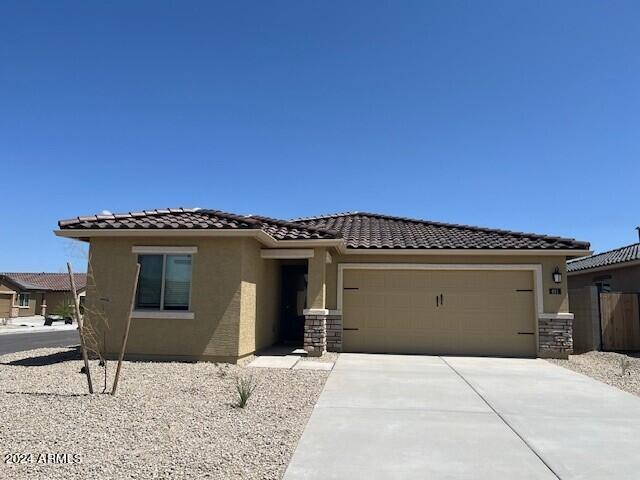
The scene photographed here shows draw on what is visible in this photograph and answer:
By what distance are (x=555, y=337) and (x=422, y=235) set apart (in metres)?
4.56

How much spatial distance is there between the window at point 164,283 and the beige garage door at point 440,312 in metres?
4.62

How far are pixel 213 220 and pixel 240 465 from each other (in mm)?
7436

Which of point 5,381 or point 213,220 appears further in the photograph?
point 213,220

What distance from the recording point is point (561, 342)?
1270 centimetres

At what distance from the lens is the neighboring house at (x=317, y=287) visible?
424 inches

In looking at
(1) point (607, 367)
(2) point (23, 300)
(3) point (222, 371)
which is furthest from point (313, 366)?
(2) point (23, 300)

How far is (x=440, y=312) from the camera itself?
1340 cm

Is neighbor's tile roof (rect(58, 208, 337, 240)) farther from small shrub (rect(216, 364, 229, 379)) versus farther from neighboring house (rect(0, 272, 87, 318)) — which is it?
neighboring house (rect(0, 272, 87, 318))

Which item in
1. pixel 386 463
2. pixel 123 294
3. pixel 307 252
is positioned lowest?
pixel 386 463

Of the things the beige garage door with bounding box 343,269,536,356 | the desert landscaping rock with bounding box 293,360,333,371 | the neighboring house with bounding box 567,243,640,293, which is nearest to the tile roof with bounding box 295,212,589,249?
the beige garage door with bounding box 343,269,536,356

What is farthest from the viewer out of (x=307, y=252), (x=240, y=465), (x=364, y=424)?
(x=307, y=252)

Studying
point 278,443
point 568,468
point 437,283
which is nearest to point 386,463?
point 278,443

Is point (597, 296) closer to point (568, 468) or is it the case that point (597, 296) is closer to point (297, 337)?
point (297, 337)

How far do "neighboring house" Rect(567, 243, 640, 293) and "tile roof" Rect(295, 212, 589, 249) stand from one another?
591cm
